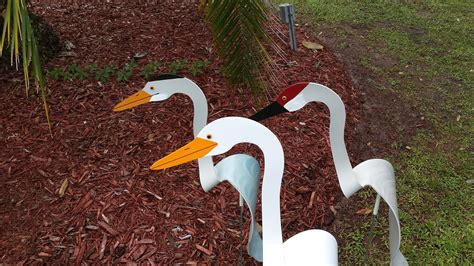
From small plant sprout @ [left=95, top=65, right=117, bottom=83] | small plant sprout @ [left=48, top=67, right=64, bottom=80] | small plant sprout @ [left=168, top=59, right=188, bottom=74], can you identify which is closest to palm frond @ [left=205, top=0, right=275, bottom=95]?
small plant sprout @ [left=168, top=59, right=188, bottom=74]

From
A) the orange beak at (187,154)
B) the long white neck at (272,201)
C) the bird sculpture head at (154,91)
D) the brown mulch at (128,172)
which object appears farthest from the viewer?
the brown mulch at (128,172)

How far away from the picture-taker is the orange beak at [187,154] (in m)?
1.25

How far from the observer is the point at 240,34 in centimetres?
213

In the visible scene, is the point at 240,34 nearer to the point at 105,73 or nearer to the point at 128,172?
the point at 128,172

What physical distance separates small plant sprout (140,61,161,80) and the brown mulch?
58 mm

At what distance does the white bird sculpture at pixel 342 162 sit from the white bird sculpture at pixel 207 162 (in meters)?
0.24


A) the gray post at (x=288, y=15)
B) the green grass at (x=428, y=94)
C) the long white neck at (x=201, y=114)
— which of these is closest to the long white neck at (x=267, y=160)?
the long white neck at (x=201, y=114)

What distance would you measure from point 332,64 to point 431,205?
156 cm

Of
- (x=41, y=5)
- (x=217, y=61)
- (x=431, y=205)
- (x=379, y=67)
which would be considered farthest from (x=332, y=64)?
(x=41, y=5)

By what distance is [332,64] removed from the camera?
11.6 feet

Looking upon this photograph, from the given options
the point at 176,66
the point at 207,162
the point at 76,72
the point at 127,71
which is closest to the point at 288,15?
the point at 176,66

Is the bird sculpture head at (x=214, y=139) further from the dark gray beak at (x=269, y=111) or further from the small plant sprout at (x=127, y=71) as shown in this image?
the small plant sprout at (x=127, y=71)

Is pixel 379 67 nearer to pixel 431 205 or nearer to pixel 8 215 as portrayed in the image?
pixel 431 205

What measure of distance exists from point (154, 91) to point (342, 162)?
732 millimetres
